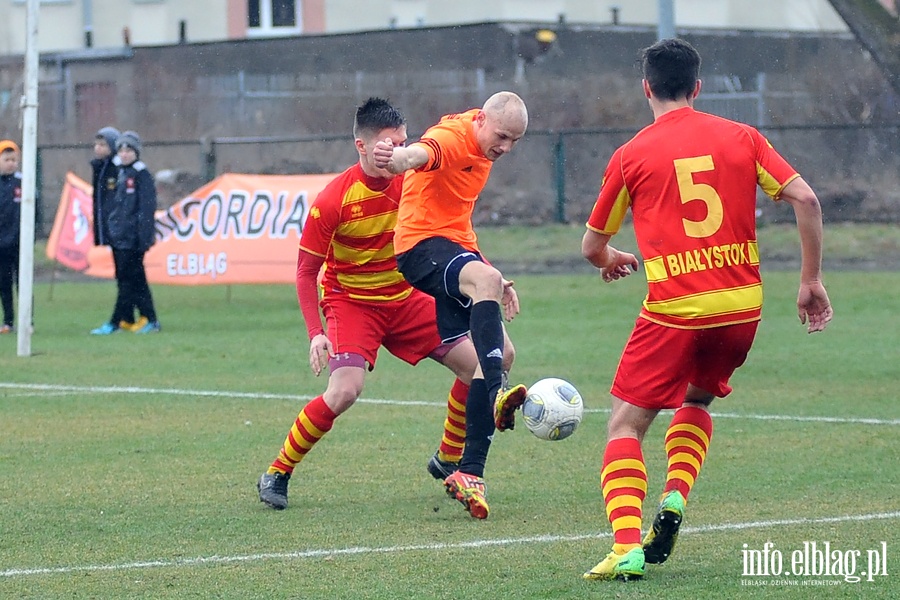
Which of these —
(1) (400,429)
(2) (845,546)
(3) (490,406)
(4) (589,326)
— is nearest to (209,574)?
(3) (490,406)

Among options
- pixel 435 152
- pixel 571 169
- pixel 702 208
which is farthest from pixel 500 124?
pixel 571 169

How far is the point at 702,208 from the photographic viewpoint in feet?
16.6

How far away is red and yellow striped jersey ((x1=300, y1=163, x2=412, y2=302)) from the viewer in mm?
6727

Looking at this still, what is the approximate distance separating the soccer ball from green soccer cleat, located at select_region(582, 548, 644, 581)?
82 centimetres

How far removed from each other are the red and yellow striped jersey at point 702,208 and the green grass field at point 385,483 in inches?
38.8

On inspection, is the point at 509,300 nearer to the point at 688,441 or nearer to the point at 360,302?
the point at 360,302

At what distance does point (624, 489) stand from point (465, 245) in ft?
5.93

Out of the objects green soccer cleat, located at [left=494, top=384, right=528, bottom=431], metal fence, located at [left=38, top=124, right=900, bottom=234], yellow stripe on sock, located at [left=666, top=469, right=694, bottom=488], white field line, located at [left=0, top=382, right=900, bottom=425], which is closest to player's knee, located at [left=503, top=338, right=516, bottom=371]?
green soccer cleat, located at [left=494, top=384, right=528, bottom=431]

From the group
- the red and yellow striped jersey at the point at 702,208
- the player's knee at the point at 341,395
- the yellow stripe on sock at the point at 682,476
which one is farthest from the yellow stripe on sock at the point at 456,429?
the red and yellow striped jersey at the point at 702,208

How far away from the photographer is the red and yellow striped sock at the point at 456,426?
702 centimetres

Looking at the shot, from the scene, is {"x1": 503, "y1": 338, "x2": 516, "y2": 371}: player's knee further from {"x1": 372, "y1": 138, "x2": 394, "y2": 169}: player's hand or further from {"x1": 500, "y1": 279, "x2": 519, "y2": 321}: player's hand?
{"x1": 372, "y1": 138, "x2": 394, "y2": 169}: player's hand

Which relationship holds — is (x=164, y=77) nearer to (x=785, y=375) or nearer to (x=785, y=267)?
(x=785, y=267)

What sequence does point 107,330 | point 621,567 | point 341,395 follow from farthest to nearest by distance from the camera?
point 107,330
point 341,395
point 621,567

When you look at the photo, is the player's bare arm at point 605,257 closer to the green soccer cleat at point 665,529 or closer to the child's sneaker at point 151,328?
the green soccer cleat at point 665,529
